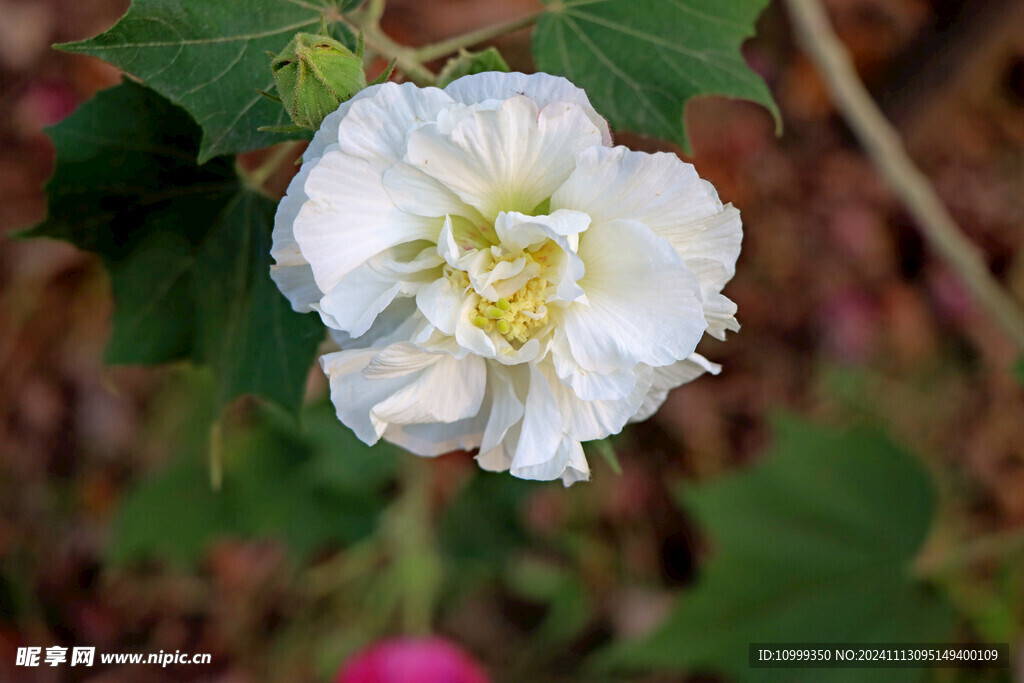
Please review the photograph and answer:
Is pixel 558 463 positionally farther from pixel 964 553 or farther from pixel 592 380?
pixel 964 553

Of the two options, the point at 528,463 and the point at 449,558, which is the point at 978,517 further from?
the point at 528,463

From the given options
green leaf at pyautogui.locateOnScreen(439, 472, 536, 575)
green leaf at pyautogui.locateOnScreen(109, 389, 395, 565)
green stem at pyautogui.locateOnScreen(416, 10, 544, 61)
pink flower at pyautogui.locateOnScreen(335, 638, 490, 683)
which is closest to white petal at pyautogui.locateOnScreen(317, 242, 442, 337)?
green stem at pyautogui.locateOnScreen(416, 10, 544, 61)

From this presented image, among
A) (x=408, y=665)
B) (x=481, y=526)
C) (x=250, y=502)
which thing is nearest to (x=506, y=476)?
(x=481, y=526)

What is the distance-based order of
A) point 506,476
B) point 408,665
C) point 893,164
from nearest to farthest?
1. point 408,665
2. point 893,164
3. point 506,476

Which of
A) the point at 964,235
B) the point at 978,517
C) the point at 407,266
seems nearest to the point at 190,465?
the point at 407,266

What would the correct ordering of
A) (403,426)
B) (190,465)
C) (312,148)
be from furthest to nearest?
(190,465) → (403,426) → (312,148)

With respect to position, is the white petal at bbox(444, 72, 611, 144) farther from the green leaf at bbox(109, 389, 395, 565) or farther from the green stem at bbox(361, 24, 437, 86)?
the green leaf at bbox(109, 389, 395, 565)

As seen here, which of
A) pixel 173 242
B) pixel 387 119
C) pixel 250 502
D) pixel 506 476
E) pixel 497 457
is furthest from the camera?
pixel 250 502
